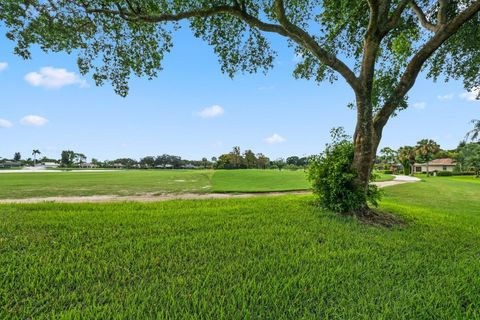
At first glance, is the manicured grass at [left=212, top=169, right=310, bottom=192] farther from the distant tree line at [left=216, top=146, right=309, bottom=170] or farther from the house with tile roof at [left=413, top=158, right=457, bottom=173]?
the house with tile roof at [left=413, top=158, right=457, bottom=173]

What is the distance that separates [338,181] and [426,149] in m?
67.8

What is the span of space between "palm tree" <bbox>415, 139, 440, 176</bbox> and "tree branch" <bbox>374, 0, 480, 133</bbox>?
62.7m

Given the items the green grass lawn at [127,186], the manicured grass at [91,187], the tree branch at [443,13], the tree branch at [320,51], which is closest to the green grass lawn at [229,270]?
the tree branch at [320,51]

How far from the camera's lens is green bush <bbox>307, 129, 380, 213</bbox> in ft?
20.0

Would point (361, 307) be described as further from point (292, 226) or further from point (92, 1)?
point (92, 1)

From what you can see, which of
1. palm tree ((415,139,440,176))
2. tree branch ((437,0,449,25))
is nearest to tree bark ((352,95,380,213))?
tree branch ((437,0,449,25))

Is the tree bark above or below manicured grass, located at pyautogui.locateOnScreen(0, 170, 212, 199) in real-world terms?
above

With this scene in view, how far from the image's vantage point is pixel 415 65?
19.7ft

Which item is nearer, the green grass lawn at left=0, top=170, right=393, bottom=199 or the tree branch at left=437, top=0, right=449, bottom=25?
the tree branch at left=437, top=0, right=449, bottom=25

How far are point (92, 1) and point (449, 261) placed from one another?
995 centimetres

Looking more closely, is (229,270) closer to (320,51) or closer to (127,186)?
(320,51)


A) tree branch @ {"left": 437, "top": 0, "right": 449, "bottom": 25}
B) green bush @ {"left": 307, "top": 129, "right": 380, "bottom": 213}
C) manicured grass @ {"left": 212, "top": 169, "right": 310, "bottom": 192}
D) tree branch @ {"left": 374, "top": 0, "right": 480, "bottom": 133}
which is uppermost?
tree branch @ {"left": 437, "top": 0, "right": 449, "bottom": 25}

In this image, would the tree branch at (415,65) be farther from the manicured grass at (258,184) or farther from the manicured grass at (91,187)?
the manicured grass at (91,187)

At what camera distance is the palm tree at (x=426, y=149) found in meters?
56.9
